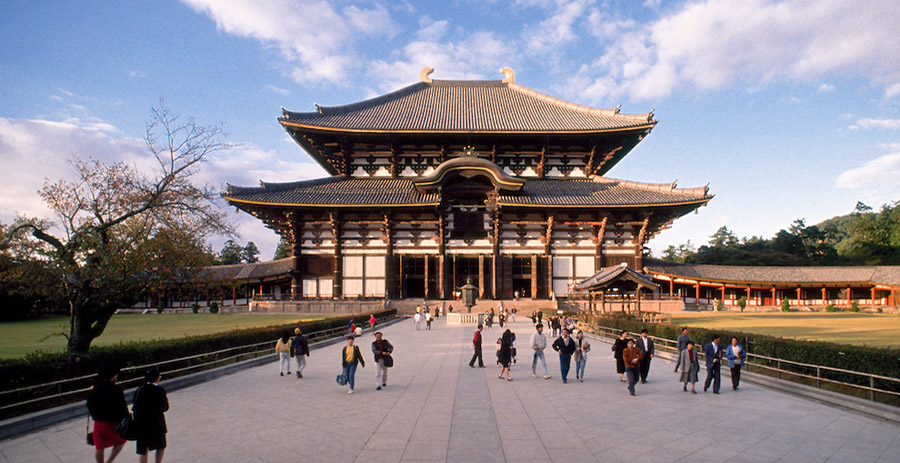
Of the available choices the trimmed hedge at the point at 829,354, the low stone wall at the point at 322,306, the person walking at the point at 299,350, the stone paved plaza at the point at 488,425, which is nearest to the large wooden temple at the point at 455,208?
the low stone wall at the point at 322,306

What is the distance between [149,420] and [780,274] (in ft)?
183

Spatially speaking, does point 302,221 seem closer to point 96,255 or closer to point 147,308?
point 147,308

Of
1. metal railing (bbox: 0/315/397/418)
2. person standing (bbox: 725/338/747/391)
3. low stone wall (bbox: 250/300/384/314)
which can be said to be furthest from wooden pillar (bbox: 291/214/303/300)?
person standing (bbox: 725/338/747/391)

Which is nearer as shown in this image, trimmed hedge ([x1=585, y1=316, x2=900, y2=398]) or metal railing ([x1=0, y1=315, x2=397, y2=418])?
metal railing ([x1=0, y1=315, x2=397, y2=418])

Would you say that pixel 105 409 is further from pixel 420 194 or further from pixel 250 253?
pixel 250 253

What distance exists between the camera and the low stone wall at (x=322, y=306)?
35406 millimetres

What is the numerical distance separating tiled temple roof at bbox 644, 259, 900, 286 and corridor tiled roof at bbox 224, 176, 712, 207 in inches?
405

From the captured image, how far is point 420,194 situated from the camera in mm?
37719

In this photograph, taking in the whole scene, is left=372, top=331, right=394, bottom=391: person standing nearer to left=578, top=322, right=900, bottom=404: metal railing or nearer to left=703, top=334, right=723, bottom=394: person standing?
left=703, top=334, right=723, bottom=394: person standing

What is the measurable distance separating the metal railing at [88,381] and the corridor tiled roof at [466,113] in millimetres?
25118

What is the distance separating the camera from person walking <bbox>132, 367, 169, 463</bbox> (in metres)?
5.99

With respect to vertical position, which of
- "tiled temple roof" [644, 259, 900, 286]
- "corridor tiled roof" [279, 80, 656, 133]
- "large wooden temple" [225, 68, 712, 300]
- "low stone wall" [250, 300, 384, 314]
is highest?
"corridor tiled roof" [279, 80, 656, 133]

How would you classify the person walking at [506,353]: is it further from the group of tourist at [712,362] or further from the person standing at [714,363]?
the person standing at [714,363]

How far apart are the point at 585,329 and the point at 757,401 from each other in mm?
15519
